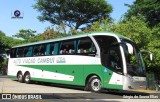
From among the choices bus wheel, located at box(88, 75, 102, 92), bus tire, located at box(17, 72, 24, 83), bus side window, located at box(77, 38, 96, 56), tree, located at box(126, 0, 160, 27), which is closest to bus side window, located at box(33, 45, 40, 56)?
bus tire, located at box(17, 72, 24, 83)

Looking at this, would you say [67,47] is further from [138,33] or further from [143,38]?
[143,38]

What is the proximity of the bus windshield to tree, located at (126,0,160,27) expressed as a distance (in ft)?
61.0

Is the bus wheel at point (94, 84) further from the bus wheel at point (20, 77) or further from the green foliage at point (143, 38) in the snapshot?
the bus wheel at point (20, 77)

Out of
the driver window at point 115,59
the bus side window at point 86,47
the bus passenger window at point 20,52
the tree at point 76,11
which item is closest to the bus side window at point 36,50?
the bus passenger window at point 20,52

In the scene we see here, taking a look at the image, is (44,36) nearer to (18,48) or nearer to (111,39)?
(18,48)

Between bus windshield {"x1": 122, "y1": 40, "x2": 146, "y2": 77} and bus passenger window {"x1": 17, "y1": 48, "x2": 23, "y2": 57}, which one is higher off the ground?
bus passenger window {"x1": 17, "y1": 48, "x2": 23, "y2": 57}

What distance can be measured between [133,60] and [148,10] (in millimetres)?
20406

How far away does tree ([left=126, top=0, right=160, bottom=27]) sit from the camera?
1457 inches

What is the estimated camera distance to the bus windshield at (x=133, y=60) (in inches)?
715

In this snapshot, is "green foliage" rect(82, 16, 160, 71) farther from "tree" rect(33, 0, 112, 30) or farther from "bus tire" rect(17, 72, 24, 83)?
"tree" rect(33, 0, 112, 30)

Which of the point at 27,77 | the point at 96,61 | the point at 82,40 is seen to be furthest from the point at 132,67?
the point at 27,77

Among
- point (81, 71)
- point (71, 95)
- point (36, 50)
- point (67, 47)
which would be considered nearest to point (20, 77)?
point (36, 50)

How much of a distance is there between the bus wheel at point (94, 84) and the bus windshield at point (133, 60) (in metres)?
2.00

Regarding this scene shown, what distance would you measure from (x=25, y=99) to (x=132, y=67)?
6352 mm
